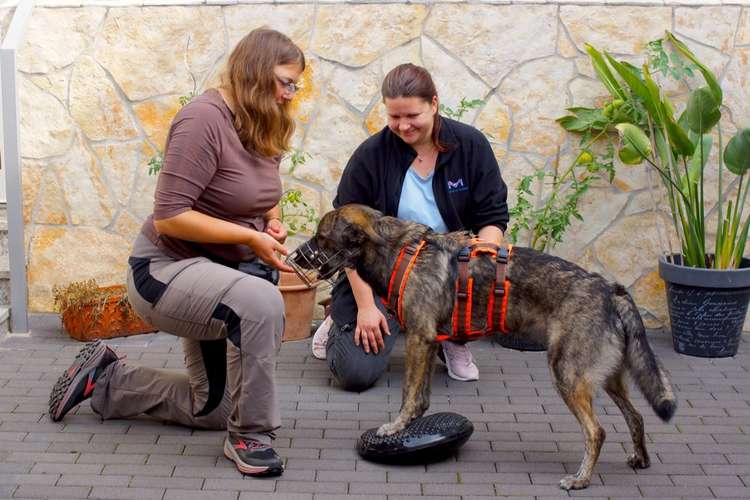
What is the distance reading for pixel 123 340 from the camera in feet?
22.3

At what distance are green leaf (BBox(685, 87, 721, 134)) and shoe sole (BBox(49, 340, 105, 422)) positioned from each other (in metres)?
3.78

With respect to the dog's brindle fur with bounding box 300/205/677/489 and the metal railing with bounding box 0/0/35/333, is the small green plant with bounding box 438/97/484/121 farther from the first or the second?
the metal railing with bounding box 0/0/35/333

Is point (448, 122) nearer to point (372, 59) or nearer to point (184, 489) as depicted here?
point (372, 59)

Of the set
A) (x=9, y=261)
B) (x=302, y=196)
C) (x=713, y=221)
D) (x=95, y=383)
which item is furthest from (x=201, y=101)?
(x=713, y=221)

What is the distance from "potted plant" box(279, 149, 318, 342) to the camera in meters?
6.76

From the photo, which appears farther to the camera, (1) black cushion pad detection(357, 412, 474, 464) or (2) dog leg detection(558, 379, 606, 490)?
(1) black cushion pad detection(357, 412, 474, 464)

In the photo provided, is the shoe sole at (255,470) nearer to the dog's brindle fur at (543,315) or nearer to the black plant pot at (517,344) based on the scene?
the dog's brindle fur at (543,315)

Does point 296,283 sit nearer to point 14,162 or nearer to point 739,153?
point 14,162

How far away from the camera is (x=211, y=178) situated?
14.6ft

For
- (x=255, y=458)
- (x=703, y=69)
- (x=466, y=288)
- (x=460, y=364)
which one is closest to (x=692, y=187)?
(x=703, y=69)

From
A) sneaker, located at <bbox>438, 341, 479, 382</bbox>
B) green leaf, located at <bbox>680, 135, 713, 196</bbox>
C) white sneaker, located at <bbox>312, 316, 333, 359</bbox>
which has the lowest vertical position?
white sneaker, located at <bbox>312, 316, 333, 359</bbox>

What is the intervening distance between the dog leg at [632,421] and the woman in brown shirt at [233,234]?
1.55 meters

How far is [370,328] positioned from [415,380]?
89 cm

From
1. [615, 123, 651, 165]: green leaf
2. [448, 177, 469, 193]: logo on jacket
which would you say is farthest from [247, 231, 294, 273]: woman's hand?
[615, 123, 651, 165]: green leaf
